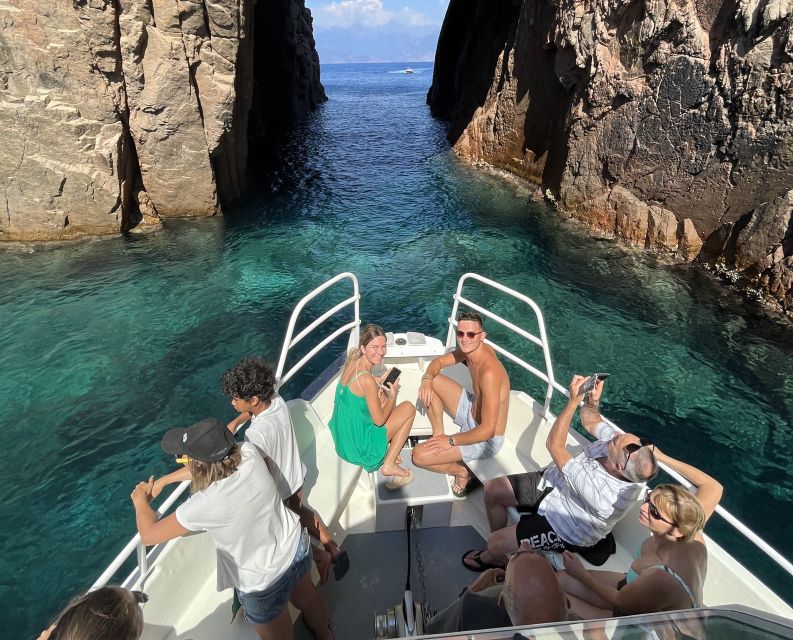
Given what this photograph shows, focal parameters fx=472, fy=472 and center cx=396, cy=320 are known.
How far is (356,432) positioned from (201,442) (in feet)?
5.14

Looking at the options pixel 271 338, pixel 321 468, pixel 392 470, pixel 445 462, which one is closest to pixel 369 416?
pixel 392 470

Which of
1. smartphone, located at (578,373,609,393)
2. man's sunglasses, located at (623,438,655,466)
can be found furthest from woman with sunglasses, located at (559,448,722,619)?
smartphone, located at (578,373,609,393)

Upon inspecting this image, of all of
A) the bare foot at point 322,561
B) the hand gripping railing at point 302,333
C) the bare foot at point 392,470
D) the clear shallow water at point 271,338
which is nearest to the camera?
the bare foot at point 322,561

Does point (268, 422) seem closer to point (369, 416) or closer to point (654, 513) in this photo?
point (369, 416)

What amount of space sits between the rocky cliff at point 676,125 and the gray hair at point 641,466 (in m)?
9.21

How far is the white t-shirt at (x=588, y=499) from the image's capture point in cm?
279

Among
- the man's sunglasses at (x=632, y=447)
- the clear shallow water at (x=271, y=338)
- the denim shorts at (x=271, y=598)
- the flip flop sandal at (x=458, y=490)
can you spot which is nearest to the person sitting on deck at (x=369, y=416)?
the flip flop sandal at (x=458, y=490)

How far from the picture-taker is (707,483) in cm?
277

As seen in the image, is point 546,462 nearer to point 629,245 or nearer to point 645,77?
point 629,245

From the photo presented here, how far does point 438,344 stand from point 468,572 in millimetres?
2157

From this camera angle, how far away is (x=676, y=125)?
37.8 ft

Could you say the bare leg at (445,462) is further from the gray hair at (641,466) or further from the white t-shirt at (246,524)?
the white t-shirt at (246,524)

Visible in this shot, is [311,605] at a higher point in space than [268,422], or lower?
lower

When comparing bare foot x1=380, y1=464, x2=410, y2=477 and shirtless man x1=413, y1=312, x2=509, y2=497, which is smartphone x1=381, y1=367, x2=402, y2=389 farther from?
bare foot x1=380, y1=464, x2=410, y2=477
